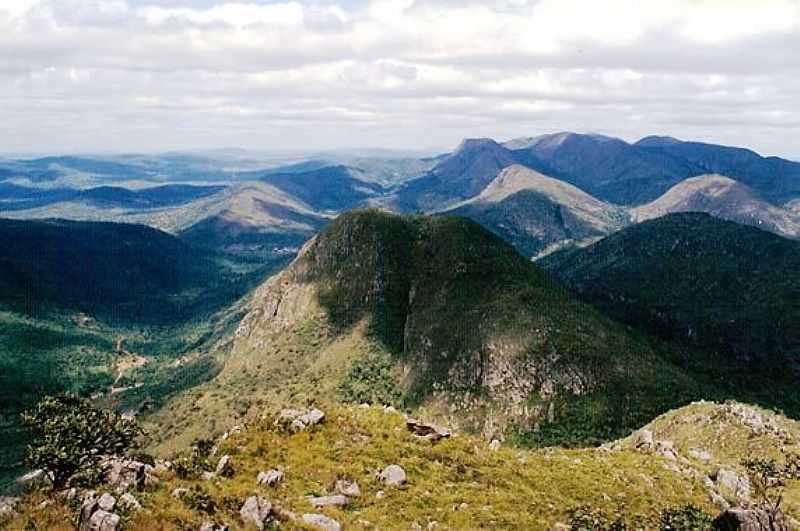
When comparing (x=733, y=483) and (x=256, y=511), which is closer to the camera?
(x=256, y=511)

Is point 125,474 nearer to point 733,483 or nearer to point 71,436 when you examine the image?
point 71,436

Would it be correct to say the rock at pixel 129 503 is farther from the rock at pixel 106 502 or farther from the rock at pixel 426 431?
the rock at pixel 426 431

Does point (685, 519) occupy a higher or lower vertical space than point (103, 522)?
lower

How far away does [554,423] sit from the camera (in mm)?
187375

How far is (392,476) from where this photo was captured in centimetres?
5994

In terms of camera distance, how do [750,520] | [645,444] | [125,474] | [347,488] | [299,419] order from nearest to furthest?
[125,474] → [750,520] → [347,488] → [299,419] → [645,444]

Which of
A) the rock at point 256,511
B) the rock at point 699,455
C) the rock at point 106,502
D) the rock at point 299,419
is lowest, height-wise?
the rock at point 699,455

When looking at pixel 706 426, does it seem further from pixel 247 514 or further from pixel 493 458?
pixel 247 514

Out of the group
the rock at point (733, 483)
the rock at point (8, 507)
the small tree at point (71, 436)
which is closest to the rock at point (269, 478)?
the small tree at point (71, 436)

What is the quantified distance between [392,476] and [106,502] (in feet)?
83.4

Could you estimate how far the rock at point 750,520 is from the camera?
53.6 metres

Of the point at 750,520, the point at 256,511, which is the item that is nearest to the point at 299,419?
the point at 256,511

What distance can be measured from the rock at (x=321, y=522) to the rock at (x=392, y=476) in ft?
33.5

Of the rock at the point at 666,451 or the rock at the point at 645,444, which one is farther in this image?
the rock at the point at 645,444
